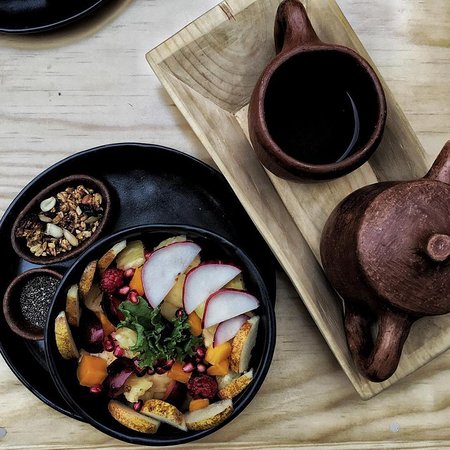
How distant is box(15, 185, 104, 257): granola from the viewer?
1.06 meters

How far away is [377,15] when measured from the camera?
115 centimetres

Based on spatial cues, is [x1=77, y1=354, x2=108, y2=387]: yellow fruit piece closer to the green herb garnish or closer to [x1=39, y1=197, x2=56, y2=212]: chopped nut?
the green herb garnish

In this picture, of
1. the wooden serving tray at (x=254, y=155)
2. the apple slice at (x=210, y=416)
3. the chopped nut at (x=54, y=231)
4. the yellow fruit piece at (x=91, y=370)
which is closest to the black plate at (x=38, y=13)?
the wooden serving tray at (x=254, y=155)

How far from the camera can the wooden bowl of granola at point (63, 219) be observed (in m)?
1.05

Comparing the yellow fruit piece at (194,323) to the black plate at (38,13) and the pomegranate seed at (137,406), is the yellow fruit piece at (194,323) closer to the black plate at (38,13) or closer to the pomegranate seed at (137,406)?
the pomegranate seed at (137,406)

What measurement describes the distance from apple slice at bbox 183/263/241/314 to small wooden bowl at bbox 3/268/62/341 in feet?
0.64

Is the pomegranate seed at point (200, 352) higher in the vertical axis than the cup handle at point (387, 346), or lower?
higher

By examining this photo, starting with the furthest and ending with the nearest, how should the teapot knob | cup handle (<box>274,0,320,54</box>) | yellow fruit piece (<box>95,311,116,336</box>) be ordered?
yellow fruit piece (<box>95,311,116,336</box>) < cup handle (<box>274,0,320,54</box>) < the teapot knob

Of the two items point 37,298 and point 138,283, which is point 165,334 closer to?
point 138,283

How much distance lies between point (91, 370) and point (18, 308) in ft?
0.50

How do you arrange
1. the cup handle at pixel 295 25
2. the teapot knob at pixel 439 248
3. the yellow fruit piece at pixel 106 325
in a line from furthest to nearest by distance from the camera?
the yellow fruit piece at pixel 106 325, the cup handle at pixel 295 25, the teapot knob at pixel 439 248

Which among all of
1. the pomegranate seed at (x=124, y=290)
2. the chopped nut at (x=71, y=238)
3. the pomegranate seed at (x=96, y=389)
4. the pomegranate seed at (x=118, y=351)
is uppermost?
the chopped nut at (x=71, y=238)

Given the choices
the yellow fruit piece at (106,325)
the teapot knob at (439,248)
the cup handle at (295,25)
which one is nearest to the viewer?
the teapot knob at (439,248)

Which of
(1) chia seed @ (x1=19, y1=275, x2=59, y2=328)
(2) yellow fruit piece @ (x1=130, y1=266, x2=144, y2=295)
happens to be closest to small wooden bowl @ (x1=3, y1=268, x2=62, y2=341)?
(1) chia seed @ (x1=19, y1=275, x2=59, y2=328)
